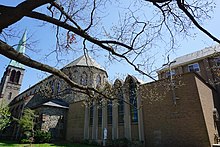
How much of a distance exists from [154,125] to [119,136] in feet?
15.7

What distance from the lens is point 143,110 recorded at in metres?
18.0

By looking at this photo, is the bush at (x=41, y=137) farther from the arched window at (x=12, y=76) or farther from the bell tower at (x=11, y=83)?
the arched window at (x=12, y=76)

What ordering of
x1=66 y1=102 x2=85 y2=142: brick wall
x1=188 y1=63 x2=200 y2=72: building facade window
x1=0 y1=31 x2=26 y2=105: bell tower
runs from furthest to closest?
x1=0 y1=31 x2=26 y2=105: bell tower, x1=188 y1=63 x2=200 y2=72: building facade window, x1=66 y1=102 x2=85 y2=142: brick wall

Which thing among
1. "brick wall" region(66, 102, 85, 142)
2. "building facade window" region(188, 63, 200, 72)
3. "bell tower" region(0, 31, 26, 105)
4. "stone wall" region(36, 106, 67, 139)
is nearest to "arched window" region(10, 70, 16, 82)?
"bell tower" region(0, 31, 26, 105)

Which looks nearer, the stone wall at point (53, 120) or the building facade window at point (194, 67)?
the stone wall at point (53, 120)

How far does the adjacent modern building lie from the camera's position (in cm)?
966

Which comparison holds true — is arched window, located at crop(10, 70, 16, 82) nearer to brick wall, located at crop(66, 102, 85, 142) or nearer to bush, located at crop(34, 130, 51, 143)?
brick wall, located at crop(66, 102, 85, 142)

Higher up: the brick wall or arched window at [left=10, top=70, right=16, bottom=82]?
arched window at [left=10, top=70, right=16, bottom=82]

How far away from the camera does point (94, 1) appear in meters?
6.07

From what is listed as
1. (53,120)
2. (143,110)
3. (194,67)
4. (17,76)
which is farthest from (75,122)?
(17,76)

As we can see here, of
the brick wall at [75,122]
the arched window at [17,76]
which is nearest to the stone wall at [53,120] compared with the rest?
the brick wall at [75,122]

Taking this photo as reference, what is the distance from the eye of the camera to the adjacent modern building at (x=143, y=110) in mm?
9655

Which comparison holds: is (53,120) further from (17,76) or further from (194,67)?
(17,76)

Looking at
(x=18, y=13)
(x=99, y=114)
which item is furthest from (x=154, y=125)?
(x=18, y=13)
